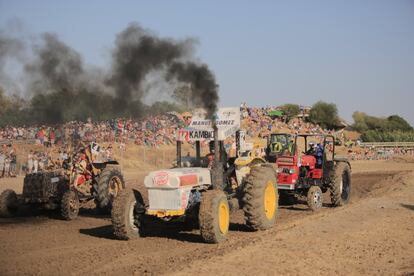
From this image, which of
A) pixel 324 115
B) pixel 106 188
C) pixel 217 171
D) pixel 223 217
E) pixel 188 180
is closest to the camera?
pixel 223 217

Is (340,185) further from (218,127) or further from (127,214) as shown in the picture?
(127,214)

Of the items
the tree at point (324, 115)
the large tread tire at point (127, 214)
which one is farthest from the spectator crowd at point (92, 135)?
the tree at point (324, 115)

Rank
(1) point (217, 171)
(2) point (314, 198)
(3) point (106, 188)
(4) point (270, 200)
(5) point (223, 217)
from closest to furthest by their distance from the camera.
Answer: (5) point (223, 217) < (1) point (217, 171) < (4) point (270, 200) < (3) point (106, 188) < (2) point (314, 198)

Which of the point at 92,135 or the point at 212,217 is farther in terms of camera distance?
the point at 92,135

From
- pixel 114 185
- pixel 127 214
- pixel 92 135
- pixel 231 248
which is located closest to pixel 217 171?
pixel 127 214

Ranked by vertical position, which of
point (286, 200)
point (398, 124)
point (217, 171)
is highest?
point (398, 124)

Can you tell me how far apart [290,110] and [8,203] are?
4886 cm

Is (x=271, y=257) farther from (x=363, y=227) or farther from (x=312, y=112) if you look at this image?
(x=312, y=112)

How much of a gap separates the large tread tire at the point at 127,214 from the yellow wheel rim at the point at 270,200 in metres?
2.82

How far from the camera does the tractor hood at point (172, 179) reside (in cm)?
988

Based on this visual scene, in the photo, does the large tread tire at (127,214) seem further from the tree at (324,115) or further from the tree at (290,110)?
the tree at (324,115)

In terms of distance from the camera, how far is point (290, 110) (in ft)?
198

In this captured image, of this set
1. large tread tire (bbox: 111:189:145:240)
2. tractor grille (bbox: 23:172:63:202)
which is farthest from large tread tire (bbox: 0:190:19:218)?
large tread tire (bbox: 111:189:145:240)

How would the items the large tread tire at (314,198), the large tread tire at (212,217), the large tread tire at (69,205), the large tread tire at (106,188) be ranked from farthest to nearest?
the large tread tire at (314,198), the large tread tire at (106,188), the large tread tire at (69,205), the large tread tire at (212,217)
